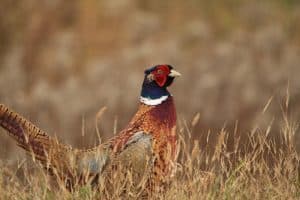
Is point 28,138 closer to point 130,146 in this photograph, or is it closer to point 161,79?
point 130,146

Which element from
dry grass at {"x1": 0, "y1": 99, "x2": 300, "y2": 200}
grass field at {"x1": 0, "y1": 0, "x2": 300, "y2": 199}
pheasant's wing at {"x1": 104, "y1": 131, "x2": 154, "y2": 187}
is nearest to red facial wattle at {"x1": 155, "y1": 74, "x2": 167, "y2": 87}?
pheasant's wing at {"x1": 104, "y1": 131, "x2": 154, "y2": 187}

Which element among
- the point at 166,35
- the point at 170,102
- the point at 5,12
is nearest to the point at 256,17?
the point at 166,35

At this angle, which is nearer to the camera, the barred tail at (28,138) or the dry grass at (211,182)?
the dry grass at (211,182)

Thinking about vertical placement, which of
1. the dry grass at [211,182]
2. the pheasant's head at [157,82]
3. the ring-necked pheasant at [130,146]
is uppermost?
the pheasant's head at [157,82]

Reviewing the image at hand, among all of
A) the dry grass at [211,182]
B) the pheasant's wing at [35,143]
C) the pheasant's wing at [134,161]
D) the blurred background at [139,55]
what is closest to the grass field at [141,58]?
the blurred background at [139,55]

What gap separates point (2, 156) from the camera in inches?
282

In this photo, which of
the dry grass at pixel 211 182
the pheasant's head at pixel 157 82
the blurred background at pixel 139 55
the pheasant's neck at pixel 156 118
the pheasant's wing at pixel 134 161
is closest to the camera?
the dry grass at pixel 211 182

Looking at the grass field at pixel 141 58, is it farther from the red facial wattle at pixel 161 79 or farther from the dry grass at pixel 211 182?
the dry grass at pixel 211 182

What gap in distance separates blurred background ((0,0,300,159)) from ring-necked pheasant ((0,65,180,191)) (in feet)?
18.8

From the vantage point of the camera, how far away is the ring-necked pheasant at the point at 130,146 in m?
6.65

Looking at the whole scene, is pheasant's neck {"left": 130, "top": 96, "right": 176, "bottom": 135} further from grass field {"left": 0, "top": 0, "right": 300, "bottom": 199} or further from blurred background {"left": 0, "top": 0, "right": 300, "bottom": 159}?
blurred background {"left": 0, "top": 0, "right": 300, "bottom": 159}

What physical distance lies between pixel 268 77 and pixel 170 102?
709cm

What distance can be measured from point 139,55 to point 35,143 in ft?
27.1

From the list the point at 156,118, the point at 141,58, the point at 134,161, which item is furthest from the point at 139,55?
the point at 134,161
